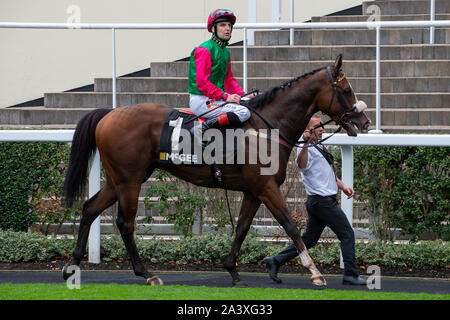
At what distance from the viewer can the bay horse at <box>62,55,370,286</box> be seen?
7141 mm

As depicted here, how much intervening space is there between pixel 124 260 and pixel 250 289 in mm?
2034

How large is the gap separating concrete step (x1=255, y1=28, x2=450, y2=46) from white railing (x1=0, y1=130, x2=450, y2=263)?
179 inches

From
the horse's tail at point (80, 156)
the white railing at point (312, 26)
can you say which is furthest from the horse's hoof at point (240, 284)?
the white railing at point (312, 26)

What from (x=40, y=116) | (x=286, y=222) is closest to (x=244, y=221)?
(x=286, y=222)

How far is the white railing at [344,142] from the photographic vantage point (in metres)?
7.86

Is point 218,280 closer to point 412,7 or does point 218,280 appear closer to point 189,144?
point 189,144

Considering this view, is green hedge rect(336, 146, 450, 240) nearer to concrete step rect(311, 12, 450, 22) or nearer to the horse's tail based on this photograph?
the horse's tail

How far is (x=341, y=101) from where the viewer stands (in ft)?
23.5

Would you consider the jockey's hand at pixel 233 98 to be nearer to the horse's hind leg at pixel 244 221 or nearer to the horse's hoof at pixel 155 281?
the horse's hind leg at pixel 244 221

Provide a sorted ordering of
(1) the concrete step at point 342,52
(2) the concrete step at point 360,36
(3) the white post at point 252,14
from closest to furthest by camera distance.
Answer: (1) the concrete step at point 342,52 → (2) the concrete step at point 360,36 → (3) the white post at point 252,14

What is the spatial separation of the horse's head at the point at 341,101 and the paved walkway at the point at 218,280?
1.41m

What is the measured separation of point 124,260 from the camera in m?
8.53

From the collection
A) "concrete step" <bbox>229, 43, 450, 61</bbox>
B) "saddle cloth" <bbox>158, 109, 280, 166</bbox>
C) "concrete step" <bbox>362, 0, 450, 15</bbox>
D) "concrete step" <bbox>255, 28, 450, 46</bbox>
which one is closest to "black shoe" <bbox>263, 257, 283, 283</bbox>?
"saddle cloth" <bbox>158, 109, 280, 166</bbox>

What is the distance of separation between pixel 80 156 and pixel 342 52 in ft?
17.3
